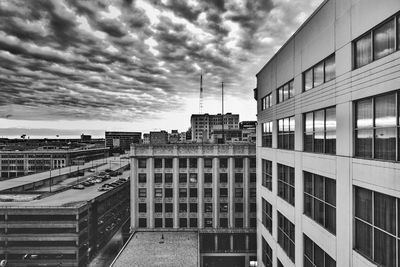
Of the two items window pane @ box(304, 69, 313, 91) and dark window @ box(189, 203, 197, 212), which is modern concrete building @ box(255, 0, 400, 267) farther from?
dark window @ box(189, 203, 197, 212)

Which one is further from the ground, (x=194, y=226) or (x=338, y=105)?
(x=338, y=105)

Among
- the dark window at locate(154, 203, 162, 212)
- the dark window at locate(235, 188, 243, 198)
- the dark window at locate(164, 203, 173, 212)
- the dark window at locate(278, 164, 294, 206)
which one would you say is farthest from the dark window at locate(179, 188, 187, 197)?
the dark window at locate(278, 164, 294, 206)

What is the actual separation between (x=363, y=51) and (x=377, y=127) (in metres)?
3.93

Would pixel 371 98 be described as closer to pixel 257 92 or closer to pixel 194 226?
pixel 257 92

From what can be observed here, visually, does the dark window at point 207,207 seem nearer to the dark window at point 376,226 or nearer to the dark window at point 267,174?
the dark window at point 267,174

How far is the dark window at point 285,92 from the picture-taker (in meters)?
22.9

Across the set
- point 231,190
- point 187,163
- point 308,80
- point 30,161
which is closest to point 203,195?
point 231,190

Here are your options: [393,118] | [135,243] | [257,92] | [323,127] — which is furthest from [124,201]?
[393,118]

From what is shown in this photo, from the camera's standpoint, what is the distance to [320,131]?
17562mm

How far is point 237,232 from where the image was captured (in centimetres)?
4997

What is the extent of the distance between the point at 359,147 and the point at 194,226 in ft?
137

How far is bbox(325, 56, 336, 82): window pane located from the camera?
15.7m

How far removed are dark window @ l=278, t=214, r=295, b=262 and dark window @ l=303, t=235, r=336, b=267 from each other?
8.67 ft

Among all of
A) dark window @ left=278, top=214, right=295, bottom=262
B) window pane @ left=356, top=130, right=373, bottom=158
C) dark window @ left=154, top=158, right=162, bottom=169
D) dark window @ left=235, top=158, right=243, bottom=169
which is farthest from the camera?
dark window @ left=235, top=158, right=243, bottom=169
